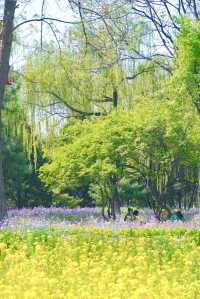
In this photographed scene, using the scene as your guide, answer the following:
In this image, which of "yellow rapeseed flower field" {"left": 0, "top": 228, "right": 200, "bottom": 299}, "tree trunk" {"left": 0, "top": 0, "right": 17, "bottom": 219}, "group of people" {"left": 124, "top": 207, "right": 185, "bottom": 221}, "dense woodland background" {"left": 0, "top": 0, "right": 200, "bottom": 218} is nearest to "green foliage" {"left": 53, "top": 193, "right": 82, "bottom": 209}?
"dense woodland background" {"left": 0, "top": 0, "right": 200, "bottom": 218}

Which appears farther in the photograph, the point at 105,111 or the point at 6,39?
the point at 105,111

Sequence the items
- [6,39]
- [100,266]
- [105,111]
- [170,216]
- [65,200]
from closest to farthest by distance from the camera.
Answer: [100,266] < [6,39] < [170,216] < [105,111] < [65,200]

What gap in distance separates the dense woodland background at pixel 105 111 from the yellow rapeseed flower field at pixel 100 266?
5.53m

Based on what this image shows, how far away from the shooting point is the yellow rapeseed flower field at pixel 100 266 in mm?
6250

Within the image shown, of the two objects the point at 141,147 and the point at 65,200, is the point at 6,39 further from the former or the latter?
the point at 65,200

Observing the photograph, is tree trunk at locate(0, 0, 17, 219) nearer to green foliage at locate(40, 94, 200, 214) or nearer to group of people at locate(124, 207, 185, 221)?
green foliage at locate(40, 94, 200, 214)

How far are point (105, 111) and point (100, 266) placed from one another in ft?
65.3

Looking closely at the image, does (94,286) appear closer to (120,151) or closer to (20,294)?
(20,294)

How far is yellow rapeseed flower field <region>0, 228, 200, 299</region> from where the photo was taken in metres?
6.25

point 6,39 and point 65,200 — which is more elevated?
point 6,39

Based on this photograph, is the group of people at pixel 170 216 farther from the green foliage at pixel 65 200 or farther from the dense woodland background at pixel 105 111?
the green foliage at pixel 65 200

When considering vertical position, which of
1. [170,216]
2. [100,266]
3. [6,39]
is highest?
[6,39]

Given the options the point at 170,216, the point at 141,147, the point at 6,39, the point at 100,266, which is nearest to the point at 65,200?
the point at 170,216

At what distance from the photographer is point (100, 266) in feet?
27.2
